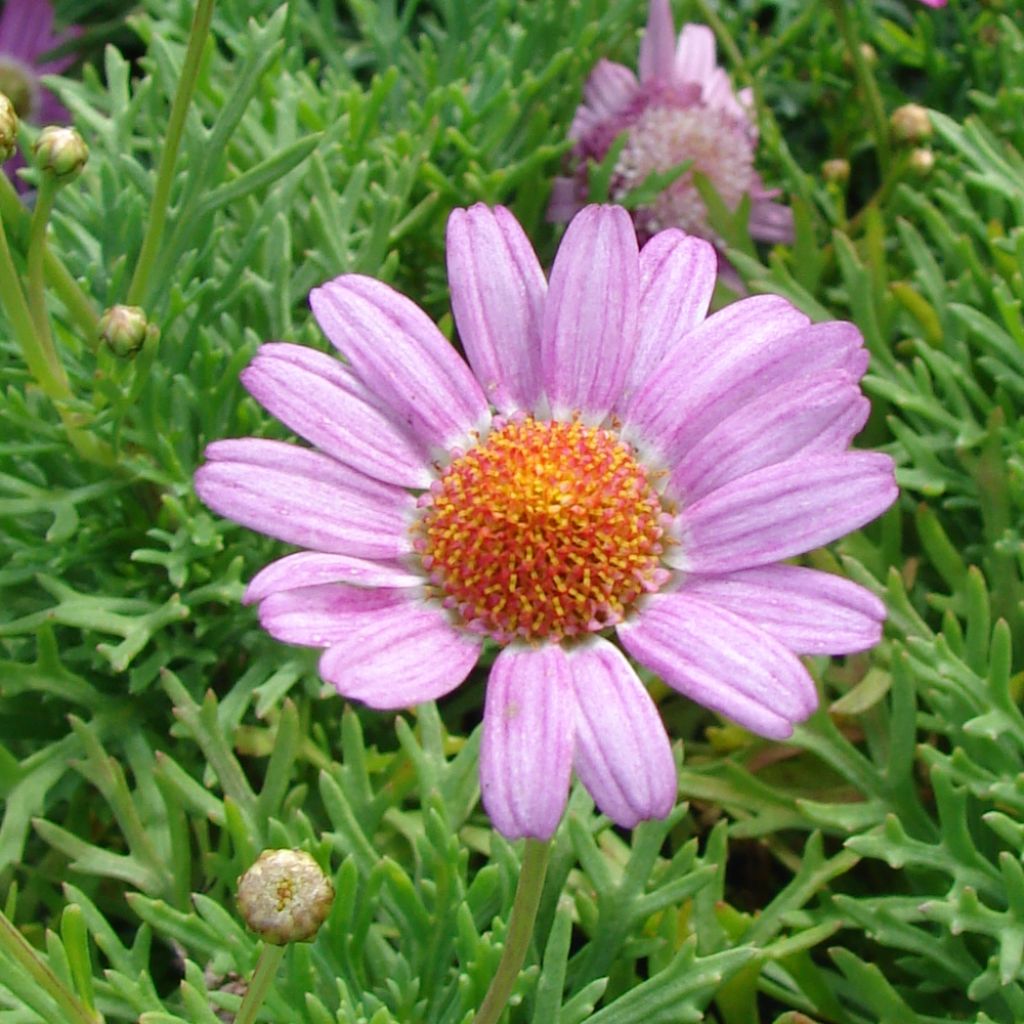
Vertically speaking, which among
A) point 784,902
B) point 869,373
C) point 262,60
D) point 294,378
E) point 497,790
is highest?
point 262,60

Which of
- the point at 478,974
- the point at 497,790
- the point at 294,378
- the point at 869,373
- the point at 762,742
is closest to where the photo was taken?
the point at 497,790

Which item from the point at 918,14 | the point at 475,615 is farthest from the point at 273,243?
the point at 918,14

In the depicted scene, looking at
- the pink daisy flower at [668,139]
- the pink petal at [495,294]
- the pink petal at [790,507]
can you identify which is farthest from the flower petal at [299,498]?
the pink daisy flower at [668,139]

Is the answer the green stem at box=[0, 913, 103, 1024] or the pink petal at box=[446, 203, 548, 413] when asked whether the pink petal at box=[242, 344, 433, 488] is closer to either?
the pink petal at box=[446, 203, 548, 413]

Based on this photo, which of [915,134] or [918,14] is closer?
[915,134]

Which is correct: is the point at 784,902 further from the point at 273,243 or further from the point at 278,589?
the point at 273,243

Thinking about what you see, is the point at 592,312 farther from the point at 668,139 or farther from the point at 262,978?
the point at 668,139

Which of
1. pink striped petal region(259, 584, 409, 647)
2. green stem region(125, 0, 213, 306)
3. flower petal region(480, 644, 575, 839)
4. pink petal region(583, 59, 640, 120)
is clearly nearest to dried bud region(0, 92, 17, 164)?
green stem region(125, 0, 213, 306)

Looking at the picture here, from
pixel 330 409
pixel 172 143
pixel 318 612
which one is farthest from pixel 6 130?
pixel 318 612
